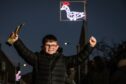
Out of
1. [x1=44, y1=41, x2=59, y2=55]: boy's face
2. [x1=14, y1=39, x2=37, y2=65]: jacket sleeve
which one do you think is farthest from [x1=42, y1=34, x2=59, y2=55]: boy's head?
[x1=14, y1=39, x2=37, y2=65]: jacket sleeve

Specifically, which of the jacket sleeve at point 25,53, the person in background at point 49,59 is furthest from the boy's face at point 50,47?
the jacket sleeve at point 25,53

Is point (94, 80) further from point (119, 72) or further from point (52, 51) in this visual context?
point (52, 51)

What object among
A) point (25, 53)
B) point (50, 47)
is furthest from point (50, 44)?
point (25, 53)

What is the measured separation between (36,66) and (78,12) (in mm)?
19410

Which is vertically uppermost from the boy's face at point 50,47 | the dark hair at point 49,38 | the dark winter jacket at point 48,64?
the dark hair at point 49,38

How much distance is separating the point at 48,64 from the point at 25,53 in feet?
1.35

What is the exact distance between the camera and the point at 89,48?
10.0 m

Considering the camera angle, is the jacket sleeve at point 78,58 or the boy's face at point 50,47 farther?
the jacket sleeve at point 78,58

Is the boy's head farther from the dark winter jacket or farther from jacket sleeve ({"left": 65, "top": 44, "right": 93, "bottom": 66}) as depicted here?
jacket sleeve ({"left": 65, "top": 44, "right": 93, "bottom": 66})

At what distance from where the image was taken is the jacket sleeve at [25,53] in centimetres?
987

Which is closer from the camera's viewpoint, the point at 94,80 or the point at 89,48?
→ the point at 94,80

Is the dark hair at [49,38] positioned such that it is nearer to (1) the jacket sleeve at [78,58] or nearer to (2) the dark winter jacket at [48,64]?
(2) the dark winter jacket at [48,64]

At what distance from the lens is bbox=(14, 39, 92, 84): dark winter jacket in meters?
9.77

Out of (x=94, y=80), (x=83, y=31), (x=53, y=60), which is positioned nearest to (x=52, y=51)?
(x=53, y=60)
